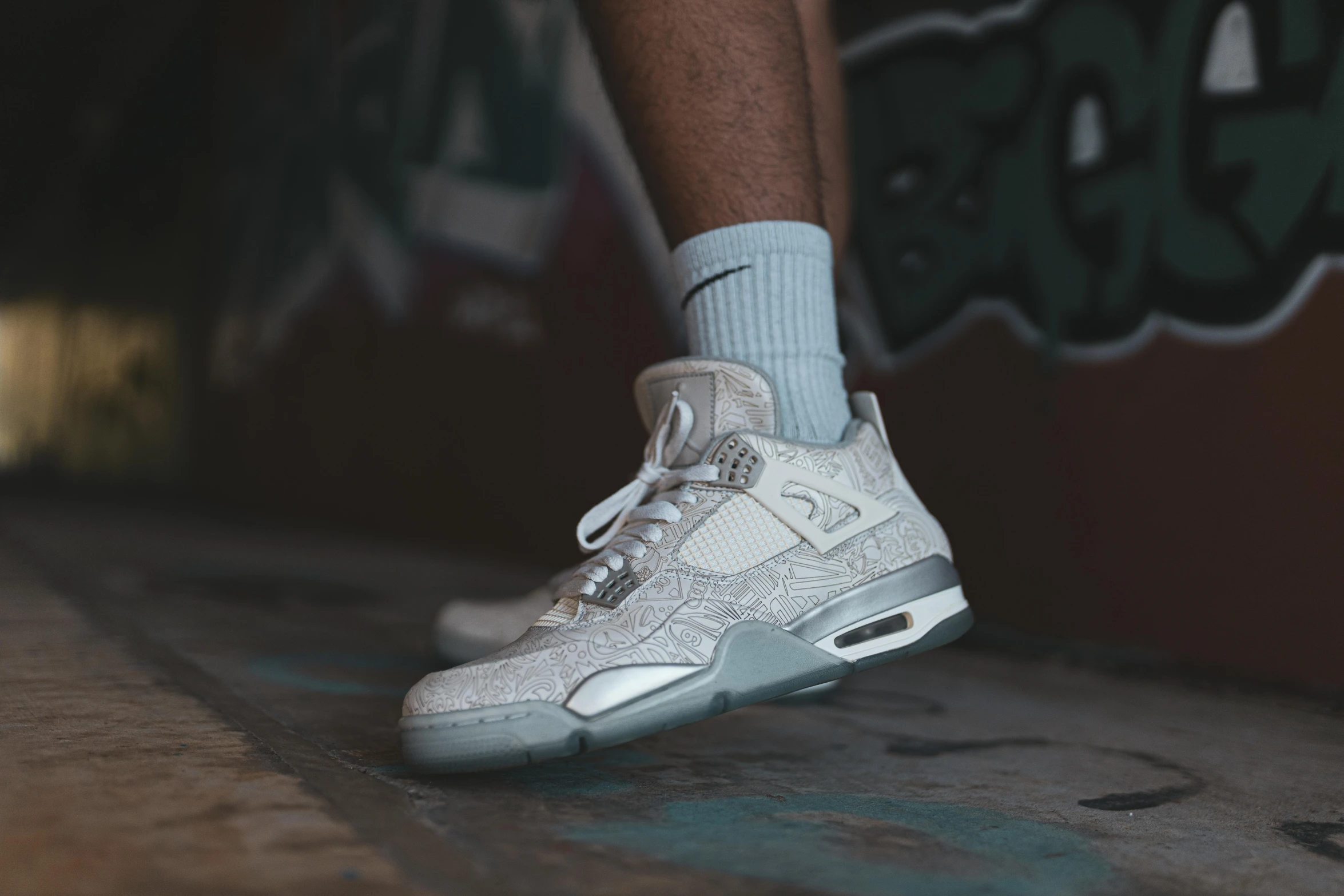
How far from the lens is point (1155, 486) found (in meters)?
1.73

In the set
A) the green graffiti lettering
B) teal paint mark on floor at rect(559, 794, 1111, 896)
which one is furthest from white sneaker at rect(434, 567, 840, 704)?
the green graffiti lettering

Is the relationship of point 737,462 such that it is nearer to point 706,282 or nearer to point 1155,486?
point 706,282

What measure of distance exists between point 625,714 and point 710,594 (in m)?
0.15

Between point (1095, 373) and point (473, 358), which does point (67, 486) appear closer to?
point (473, 358)

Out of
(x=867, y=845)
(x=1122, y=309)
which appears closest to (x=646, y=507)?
(x=867, y=845)

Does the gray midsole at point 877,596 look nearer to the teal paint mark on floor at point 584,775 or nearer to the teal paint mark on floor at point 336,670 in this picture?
the teal paint mark on floor at point 584,775

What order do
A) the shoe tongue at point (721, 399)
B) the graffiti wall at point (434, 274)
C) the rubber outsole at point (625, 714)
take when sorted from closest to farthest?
the rubber outsole at point (625, 714)
the shoe tongue at point (721, 399)
the graffiti wall at point (434, 274)

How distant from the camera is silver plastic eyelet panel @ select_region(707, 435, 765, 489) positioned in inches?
42.3

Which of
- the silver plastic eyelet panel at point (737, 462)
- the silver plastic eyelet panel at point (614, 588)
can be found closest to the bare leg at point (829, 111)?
the silver plastic eyelet panel at point (737, 462)

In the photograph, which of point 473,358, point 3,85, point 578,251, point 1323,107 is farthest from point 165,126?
point 1323,107

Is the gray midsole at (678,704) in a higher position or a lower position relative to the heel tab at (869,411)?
lower

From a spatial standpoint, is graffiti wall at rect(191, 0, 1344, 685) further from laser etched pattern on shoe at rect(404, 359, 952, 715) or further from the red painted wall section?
laser etched pattern on shoe at rect(404, 359, 952, 715)

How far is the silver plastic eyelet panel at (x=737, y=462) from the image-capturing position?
107 cm

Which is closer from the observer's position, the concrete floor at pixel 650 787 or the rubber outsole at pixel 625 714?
the concrete floor at pixel 650 787
